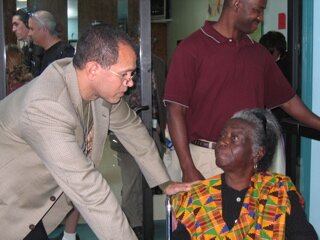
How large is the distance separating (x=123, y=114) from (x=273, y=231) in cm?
81

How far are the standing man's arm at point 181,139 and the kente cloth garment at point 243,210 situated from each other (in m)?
0.24

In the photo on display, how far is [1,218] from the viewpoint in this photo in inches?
70.4

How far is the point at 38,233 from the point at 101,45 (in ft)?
2.83

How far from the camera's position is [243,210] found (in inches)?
75.9

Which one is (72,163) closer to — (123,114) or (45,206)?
(45,206)

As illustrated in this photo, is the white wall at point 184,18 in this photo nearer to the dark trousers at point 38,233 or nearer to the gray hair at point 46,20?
the gray hair at point 46,20

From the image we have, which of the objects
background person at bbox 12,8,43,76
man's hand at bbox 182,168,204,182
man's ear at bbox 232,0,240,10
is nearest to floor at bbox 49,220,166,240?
background person at bbox 12,8,43,76

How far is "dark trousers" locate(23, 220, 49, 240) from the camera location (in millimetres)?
1929

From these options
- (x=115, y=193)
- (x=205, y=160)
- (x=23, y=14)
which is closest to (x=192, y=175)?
(x=205, y=160)

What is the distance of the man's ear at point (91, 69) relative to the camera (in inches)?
64.9

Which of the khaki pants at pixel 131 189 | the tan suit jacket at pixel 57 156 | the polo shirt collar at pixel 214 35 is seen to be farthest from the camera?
the khaki pants at pixel 131 189

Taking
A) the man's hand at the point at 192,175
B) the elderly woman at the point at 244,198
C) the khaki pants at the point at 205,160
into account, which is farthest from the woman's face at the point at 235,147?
the khaki pants at the point at 205,160

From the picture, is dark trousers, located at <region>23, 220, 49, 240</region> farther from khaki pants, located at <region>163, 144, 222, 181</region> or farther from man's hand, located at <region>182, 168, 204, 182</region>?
khaki pants, located at <region>163, 144, 222, 181</region>

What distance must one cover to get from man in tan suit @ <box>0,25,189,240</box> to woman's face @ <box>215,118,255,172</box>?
20 cm
